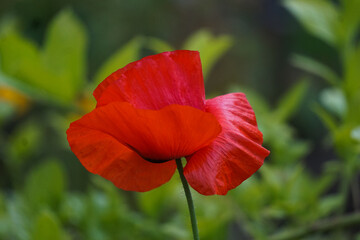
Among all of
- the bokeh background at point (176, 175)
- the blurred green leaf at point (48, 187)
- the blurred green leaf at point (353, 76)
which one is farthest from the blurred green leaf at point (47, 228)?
the blurred green leaf at point (353, 76)

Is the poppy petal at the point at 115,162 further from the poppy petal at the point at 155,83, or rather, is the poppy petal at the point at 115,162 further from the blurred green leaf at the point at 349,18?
the blurred green leaf at the point at 349,18

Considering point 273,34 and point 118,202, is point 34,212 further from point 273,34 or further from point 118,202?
point 273,34

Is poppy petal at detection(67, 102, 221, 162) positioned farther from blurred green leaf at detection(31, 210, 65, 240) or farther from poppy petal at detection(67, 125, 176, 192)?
blurred green leaf at detection(31, 210, 65, 240)

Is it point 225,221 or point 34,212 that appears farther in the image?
point 34,212

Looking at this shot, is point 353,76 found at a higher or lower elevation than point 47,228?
higher

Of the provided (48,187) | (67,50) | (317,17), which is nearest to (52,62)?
(67,50)

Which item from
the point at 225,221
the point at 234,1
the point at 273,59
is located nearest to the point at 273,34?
the point at 273,59

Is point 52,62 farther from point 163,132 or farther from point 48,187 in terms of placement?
point 163,132
